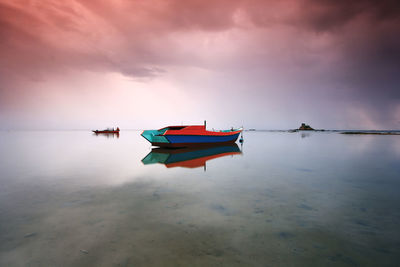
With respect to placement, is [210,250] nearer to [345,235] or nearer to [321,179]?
[345,235]

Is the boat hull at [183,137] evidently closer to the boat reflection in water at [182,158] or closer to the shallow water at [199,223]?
the boat reflection in water at [182,158]

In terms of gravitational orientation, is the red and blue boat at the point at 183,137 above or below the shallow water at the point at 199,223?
above

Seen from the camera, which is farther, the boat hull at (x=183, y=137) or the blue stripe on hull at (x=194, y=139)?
the blue stripe on hull at (x=194, y=139)

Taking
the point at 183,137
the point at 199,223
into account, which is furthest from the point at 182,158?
the point at 199,223

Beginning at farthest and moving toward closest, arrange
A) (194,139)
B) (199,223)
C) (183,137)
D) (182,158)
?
1. (194,139)
2. (183,137)
3. (182,158)
4. (199,223)

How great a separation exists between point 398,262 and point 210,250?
10.7ft

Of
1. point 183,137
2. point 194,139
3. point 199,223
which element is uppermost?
point 183,137

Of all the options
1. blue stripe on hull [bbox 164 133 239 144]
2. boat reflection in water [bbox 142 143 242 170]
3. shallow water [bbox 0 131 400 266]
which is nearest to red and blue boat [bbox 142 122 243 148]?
blue stripe on hull [bbox 164 133 239 144]

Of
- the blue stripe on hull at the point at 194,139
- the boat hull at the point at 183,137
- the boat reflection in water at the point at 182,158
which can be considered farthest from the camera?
the blue stripe on hull at the point at 194,139

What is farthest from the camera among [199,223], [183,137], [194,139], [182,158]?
[194,139]

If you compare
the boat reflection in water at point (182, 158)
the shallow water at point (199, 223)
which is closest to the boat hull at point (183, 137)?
the boat reflection in water at point (182, 158)

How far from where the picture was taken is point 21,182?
823 cm

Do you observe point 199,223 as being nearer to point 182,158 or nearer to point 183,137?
point 182,158

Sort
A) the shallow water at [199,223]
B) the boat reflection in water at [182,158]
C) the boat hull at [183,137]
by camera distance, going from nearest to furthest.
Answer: the shallow water at [199,223] < the boat reflection in water at [182,158] < the boat hull at [183,137]
